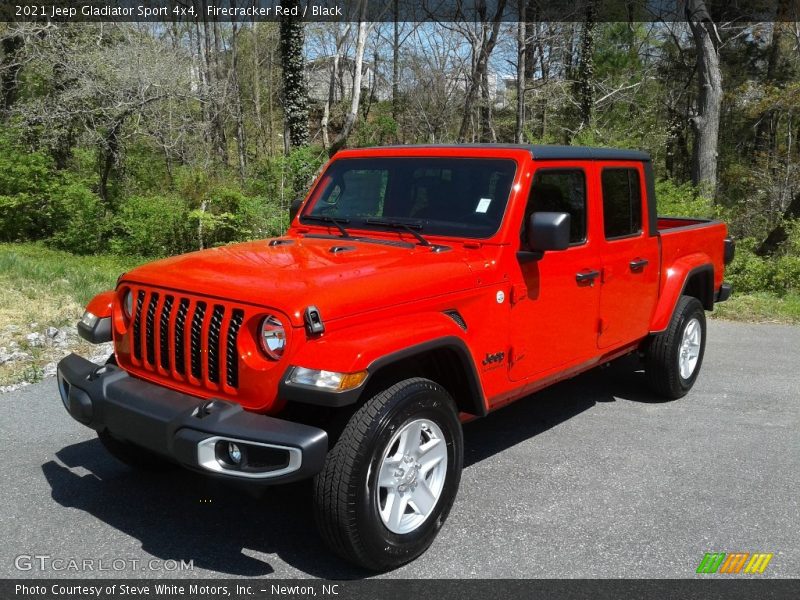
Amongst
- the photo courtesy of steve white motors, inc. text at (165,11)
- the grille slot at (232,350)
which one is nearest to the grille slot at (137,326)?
the grille slot at (232,350)

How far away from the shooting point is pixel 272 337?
10.2ft

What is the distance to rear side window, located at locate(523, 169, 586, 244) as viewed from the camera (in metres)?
4.24

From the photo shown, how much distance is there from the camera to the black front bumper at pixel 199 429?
2.84 m

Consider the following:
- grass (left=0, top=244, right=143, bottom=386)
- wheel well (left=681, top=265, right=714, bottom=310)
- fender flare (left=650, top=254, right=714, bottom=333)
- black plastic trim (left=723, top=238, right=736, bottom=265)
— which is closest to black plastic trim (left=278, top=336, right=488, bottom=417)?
fender flare (left=650, top=254, right=714, bottom=333)

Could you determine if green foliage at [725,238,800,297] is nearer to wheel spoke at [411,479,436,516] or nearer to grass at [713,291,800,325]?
grass at [713,291,800,325]

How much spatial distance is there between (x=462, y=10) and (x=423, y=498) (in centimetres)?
2482

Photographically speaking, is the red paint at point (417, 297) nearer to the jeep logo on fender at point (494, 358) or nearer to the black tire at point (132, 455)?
the jeep logo on fender at point (494, 358)

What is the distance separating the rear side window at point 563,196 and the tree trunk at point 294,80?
32.4ft

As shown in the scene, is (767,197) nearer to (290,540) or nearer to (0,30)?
(0,30)

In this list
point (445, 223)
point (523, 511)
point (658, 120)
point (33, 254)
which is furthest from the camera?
point (658, 120)

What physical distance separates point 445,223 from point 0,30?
55.2ft

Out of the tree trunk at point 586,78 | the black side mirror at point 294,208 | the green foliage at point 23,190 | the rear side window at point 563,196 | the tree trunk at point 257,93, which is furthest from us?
the tree trunk at point 257,93

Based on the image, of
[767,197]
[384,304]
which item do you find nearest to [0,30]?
Result: [384,304]

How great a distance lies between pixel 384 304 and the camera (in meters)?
3.32
